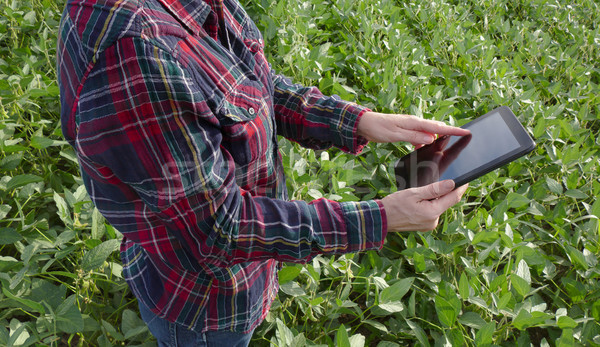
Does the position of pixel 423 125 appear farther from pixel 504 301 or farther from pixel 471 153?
pixel 504 301

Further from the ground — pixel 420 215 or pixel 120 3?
pixel 120 3

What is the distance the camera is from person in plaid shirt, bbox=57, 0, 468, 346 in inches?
26.8

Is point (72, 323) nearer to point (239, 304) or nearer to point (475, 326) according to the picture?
point (239, 304)

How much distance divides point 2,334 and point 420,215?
3.38 feet

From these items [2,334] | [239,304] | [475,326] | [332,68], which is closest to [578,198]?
[475,326]

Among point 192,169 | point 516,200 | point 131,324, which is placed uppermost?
point 192,169

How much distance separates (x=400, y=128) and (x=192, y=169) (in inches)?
23.5

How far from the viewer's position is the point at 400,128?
1172 millimetres

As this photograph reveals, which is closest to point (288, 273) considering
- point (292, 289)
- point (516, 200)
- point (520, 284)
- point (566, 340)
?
point (292, 289)

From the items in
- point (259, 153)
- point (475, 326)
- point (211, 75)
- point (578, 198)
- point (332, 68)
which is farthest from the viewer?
point (332, 68)

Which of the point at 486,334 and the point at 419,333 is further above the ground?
the point at 486,334

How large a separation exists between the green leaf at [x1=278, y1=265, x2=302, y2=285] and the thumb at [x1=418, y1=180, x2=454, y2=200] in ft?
1.82

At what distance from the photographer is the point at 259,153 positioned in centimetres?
90

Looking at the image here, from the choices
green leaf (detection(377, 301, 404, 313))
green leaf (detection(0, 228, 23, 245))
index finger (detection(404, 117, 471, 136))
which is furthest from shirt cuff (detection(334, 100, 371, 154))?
green leaf (detection(0, 228, 23, 245))
